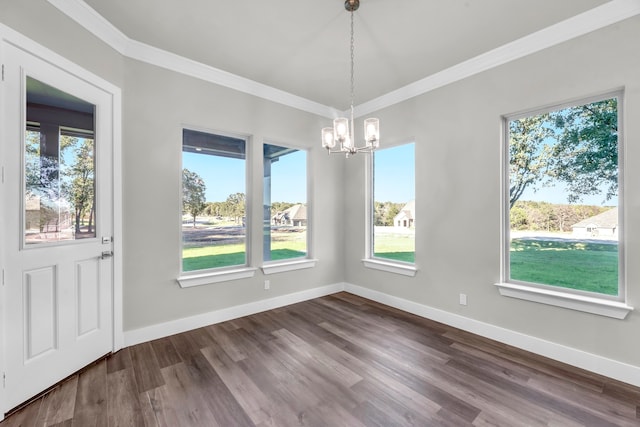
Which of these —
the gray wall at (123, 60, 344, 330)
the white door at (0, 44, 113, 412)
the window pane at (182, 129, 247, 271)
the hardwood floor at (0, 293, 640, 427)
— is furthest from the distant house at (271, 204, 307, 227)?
the white door at (0, 44, 113, 412)

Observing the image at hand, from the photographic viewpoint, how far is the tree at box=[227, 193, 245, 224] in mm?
3469

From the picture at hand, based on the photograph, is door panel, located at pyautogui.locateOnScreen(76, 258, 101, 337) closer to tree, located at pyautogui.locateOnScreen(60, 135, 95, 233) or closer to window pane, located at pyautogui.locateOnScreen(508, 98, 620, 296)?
tree, located at pyautogui.locateOnScreen(60, 135, 95, 233)

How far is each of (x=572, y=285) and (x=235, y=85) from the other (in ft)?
13.2

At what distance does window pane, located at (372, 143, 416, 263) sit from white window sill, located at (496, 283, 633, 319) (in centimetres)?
116

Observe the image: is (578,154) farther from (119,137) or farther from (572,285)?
(119,137)

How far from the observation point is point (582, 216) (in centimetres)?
244

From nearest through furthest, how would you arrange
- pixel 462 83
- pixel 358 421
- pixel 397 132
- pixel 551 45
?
1. pixel 358 421
2. pixel 551 45
3. pixel 462 83
4. pixel 397 132

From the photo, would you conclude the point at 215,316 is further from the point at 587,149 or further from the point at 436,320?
the point at 587,149

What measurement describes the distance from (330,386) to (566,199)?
8.67ft

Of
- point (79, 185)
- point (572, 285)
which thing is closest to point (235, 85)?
point (79, 185)

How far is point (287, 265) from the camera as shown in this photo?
3836 millimetres

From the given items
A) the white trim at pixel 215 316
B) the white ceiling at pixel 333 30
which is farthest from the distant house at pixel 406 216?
the white ceiling at pixel 333 30

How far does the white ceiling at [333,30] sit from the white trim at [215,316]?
2798mm

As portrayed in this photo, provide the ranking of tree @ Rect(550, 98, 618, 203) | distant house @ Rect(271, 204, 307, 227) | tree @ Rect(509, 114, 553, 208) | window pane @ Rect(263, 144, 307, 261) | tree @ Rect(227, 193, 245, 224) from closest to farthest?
tree @ Rect(550, 98, 618, 203)
tree @ Rect(509, 114, 553, 208)
tree @ Rect(227, 193, 245, 224)
window pane @ Rect(263, 144, 307, 261)
distant house @ Rect(271, 204, 307, 227)
